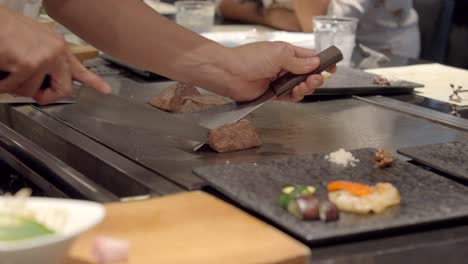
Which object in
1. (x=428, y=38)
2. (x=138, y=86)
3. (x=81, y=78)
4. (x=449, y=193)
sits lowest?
(x=428, y=38)

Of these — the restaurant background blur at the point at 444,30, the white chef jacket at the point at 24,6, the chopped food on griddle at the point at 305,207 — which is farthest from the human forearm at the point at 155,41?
the restaurant background blur at the point at 444,30

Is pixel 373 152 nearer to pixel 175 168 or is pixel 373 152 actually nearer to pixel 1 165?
pixel 175 168

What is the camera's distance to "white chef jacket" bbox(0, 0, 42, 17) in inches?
69.5

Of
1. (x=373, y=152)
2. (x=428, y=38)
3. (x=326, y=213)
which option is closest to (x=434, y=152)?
(x=373, y=152)

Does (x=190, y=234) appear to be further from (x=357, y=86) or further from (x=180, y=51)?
(x=357, y=86)

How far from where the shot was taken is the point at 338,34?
7.27 ft

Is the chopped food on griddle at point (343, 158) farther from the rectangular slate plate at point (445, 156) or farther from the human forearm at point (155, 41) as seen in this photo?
the human forearm at point (155, 41)

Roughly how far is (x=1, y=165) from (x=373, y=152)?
59cm

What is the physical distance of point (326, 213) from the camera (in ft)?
3.37

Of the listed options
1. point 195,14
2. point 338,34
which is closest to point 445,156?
point 338,34

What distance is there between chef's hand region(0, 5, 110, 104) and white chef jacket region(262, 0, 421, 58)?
197 centimetres

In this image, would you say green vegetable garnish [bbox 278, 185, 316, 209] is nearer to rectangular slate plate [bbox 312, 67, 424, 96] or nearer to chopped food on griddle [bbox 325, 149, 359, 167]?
chopped food on griddle [bbox 325, 149, 359, 167]

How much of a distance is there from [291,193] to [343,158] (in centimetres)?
23

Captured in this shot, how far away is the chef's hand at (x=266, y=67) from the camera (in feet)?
4.90
